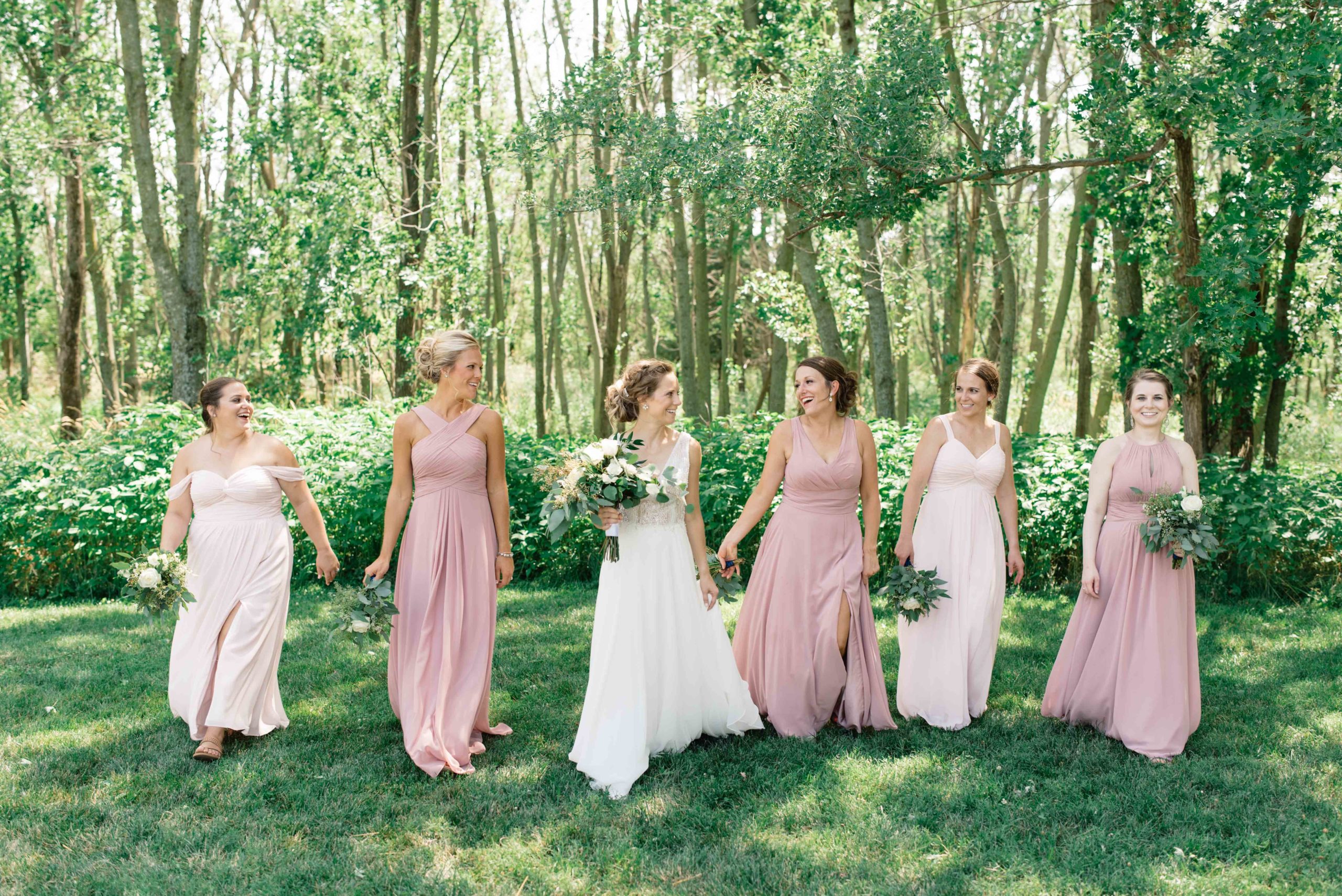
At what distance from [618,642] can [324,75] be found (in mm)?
12912

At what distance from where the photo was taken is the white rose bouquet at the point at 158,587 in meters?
5.34

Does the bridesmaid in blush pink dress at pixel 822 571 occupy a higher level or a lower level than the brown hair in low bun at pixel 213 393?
lower

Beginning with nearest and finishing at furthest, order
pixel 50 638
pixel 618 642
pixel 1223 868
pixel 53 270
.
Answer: pixel 1223 868 → pixel 618 642 → pixel 50 638 → pixel 53 270

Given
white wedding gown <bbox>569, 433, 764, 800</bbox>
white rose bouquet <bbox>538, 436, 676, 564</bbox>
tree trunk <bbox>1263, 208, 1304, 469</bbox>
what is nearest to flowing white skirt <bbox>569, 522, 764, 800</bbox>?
white wedding gown <bbox>569, 433, 764, 800</bbox>

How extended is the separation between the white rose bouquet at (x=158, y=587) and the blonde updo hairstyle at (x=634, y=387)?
2.48 m

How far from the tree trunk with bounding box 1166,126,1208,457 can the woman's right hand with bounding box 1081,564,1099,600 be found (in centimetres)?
303

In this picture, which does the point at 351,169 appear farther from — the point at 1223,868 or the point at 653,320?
the point at 653,320

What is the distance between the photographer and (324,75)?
592 inches

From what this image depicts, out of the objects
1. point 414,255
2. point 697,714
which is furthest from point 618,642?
point 414,255

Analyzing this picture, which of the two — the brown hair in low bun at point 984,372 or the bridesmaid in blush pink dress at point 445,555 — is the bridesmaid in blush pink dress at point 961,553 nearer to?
the brown hair in low bun at point 984,372

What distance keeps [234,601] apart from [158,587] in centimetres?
38

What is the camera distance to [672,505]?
17.3 feet

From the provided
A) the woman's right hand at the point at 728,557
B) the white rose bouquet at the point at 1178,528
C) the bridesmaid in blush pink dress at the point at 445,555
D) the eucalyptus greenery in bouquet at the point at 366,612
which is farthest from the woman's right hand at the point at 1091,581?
the eucalyptus greenery in bouquet at the point at 366,612

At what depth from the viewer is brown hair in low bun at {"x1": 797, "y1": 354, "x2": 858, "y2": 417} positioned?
5.51 meters
